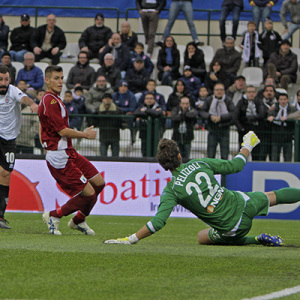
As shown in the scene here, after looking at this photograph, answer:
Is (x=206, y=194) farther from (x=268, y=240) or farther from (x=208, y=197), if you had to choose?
(x=268, y=240)

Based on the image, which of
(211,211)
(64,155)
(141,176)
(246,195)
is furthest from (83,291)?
(141,176)

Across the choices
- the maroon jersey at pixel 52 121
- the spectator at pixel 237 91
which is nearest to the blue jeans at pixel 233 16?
the spectator at pixel 237 91

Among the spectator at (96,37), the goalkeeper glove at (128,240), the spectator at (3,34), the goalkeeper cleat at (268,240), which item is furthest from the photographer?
the spectator at (3,34)

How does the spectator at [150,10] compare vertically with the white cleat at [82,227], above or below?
above

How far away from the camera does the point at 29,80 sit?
726 inches

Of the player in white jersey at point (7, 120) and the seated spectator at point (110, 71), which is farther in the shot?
the seated spectator at point (110, 71)

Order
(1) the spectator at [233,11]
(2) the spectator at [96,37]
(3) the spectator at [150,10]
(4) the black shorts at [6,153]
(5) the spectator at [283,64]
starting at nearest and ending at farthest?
1. (4) the black shorts at [6,153]
2. (5) the spectator at [283,64]
3. (1) the spectator at [233,11]
4. (2) the spectator at [96,37]
5. (3) the spectator at [150,10]

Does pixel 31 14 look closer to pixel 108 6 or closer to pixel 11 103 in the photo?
pixel 108 6

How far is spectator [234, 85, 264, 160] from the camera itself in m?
15.0

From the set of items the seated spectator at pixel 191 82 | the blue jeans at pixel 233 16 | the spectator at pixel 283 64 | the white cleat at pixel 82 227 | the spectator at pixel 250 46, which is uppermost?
the blue jeans at pixel 233 16

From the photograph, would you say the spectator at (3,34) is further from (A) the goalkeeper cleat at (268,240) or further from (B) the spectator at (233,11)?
(A) the goalkeeper cleat at (268,240)

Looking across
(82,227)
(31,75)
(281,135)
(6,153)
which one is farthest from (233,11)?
(82,227)

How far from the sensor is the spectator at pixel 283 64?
1895cm

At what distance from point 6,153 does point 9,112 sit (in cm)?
60
